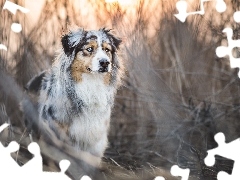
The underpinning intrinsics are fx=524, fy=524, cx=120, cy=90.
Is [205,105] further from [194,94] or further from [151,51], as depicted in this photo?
[151,51]

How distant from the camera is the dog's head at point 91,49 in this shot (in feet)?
8.60

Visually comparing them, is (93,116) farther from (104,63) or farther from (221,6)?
(221,6)

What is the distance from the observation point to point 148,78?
2678 millimetres

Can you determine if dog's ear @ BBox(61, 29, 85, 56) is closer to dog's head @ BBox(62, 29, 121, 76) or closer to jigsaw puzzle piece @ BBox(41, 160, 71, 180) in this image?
dog's head @ BBox(62, 29, 121, 76)

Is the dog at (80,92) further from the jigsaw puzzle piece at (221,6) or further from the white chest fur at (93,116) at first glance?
the jigsaw puzzle piece at (221,6)

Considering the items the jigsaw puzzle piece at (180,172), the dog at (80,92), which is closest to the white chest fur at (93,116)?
the dog at (80,92)

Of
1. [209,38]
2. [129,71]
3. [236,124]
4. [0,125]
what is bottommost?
[0,125]

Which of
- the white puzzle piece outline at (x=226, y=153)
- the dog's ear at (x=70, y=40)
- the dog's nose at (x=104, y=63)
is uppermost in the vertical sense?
the dog's ear at (x=70, y=40)

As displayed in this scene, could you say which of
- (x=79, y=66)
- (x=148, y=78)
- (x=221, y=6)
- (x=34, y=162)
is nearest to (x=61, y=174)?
(x=34, y=162)

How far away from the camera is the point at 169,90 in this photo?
2672 mm

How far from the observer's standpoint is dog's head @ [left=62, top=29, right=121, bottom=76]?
2621 millimetres

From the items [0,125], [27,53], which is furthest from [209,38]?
[0,125]

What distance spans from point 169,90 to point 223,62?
0.31m

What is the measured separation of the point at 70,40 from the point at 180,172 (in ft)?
2.87
